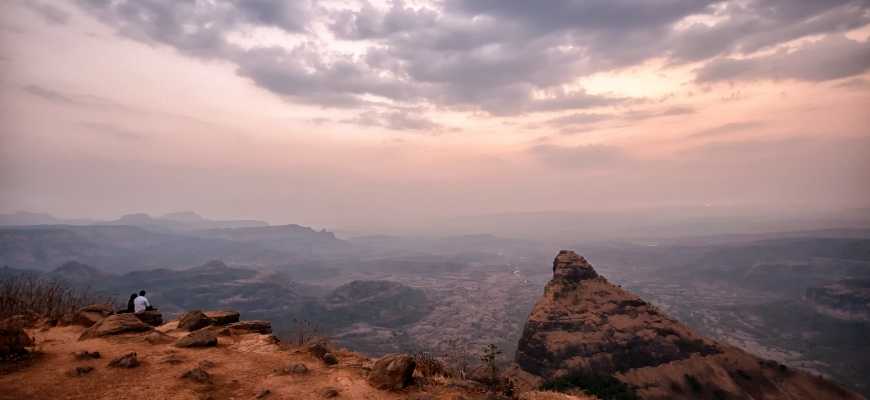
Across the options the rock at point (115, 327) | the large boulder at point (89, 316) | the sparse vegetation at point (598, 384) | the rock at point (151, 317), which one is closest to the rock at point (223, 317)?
the rock at point (151, 317)

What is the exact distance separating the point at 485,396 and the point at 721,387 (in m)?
67.1

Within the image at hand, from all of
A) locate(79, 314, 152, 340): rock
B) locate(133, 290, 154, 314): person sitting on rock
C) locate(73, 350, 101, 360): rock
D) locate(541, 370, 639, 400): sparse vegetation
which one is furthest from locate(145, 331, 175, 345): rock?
locate(541, 370, 639, 400): sparse vegetation

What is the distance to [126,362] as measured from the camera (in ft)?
40.0

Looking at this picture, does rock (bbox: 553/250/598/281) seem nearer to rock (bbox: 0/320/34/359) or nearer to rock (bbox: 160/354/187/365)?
rock (bbox: 160/354/187/365)

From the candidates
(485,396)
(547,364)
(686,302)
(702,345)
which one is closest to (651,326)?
(702,345)

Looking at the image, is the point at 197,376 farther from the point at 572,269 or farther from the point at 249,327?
the point at 572,269

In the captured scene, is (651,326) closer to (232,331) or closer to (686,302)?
(232,331)

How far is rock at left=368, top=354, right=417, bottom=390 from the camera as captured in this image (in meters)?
11.5

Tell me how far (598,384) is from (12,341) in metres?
65.6

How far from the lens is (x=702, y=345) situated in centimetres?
6462

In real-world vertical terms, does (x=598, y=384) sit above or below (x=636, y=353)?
below

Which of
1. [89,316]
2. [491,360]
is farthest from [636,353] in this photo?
[89,316]

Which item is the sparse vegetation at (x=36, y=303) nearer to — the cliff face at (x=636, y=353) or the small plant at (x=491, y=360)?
the small plant at (x=491, y=360)

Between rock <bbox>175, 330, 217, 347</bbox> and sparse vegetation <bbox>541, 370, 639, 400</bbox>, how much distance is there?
52.5m
